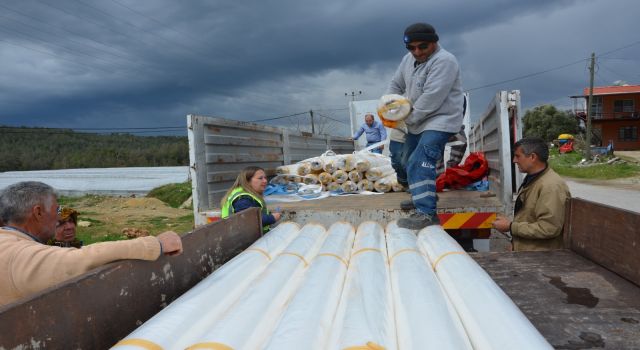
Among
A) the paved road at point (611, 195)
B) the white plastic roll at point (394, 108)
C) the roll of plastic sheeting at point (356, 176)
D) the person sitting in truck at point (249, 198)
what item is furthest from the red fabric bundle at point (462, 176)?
the paved road at point (611, 195)

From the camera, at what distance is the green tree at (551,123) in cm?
5019

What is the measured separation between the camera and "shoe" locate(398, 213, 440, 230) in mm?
3231

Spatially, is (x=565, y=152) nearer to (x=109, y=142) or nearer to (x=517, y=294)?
(x=517, y=294)

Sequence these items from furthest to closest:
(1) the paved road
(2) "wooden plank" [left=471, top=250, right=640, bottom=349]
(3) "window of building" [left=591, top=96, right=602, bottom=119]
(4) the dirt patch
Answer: (3) "window of building" [left=591, top=96, right=602, bottom=119] → (1) the paved road → (4) the dirt patch → (2) "wooden plank" [left=471, top=250, right=640, bottom=349]

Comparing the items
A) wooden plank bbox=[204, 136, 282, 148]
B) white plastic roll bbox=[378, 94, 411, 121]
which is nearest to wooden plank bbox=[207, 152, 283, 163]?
wooden plank bbox=[204, 136, 282, 148]

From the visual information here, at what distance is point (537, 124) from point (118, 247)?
58029 mm

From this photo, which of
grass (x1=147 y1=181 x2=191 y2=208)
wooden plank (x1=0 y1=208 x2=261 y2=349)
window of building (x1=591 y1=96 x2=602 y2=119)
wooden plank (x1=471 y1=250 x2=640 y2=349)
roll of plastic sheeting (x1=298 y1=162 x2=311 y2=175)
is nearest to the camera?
wooden plank (x1=0 y1=208 x2=261 y2=349)

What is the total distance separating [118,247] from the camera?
1714 mm

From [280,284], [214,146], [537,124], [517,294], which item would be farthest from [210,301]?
[537,124]

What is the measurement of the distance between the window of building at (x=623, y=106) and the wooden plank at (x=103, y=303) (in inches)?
2066

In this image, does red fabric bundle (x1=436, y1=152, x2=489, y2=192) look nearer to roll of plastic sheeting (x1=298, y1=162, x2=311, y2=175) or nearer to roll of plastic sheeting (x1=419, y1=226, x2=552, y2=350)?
roll of plastic sheeting (x1=298, y1=162, x2=311, y2=175)

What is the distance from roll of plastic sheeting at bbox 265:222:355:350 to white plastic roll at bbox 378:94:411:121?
1597 mm

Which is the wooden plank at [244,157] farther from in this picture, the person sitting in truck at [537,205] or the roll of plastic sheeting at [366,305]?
the person sitting in truck at [537,205]

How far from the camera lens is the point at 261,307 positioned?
5.54ft
